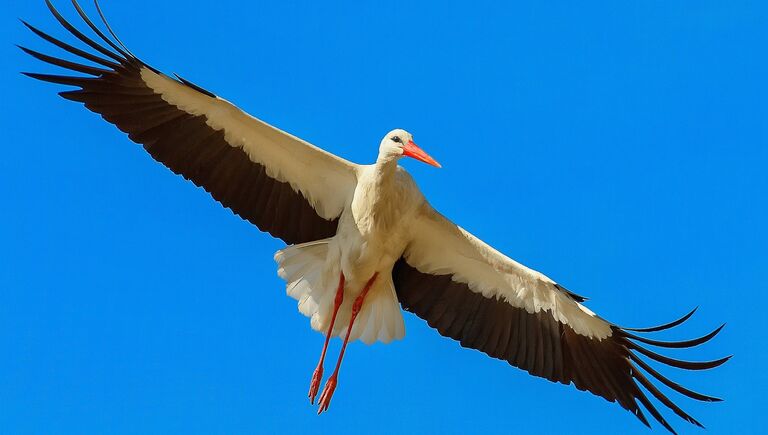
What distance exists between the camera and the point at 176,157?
1102cm

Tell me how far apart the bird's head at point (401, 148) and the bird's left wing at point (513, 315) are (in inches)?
21.1

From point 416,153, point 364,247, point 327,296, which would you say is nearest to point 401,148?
point 416,153

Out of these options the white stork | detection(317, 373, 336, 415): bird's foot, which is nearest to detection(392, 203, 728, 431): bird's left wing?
the white stork

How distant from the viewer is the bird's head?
421 inches

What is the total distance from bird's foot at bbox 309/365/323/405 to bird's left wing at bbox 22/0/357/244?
995 millimetres

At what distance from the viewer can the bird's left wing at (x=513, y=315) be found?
444 inches

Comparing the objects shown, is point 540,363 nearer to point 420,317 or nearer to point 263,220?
point 420,317

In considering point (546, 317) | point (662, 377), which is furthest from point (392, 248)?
point (662, 377)

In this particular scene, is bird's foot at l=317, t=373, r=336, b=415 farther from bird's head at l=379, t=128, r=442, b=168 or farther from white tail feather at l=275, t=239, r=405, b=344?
bird's head at l=379, t=128, r=442, b=168

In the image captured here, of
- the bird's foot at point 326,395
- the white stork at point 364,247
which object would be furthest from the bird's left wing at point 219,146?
the bird's foot at point 326,395

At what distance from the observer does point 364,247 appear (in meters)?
11.0

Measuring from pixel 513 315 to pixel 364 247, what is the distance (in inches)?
54.0

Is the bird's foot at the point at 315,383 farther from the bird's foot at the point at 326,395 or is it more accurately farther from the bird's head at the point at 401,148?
the bird's head at the point at 401,148

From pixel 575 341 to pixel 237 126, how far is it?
120 inches
